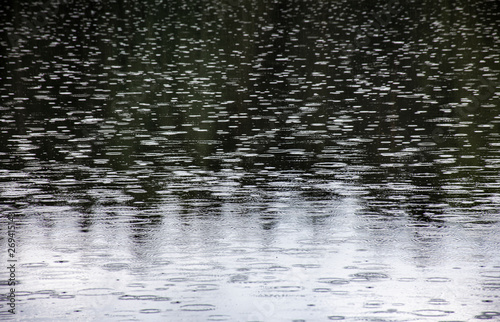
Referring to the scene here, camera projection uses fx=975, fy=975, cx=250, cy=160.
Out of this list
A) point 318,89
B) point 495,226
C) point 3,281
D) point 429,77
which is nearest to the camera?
point 3,281

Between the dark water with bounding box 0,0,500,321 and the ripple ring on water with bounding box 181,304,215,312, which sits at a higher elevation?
the ripple ring on water with bounding box 181,304,215,312

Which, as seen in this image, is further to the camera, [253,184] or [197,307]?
[253,184]

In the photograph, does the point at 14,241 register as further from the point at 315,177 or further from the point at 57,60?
the point at 57,60

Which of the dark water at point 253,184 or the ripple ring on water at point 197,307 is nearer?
the ripple ring on water at point 197,307

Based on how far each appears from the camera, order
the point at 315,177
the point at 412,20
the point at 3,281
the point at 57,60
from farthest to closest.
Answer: the point at 412,20 < the point at 57,60 < the point at 315,177 < the point at 3,281

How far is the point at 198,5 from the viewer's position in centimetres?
5953

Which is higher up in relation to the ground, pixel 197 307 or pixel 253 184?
pixel 197 307

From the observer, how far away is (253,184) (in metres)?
15.8

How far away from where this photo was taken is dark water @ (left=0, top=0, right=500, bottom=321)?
34.5 ft

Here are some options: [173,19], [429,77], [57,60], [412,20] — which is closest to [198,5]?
[173,19]

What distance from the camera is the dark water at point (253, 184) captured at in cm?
1051

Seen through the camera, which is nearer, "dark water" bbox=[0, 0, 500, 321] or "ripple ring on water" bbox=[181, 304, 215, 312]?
"ripple ring on water" bbox=[181, 304, 215, 312]

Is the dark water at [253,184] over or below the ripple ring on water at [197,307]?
below

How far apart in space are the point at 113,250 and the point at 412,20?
1521 inches
